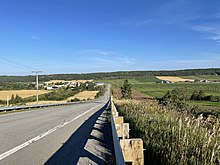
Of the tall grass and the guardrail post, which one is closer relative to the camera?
the tall grass

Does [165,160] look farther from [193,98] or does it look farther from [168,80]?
[168,80]

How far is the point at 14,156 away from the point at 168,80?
536 ft

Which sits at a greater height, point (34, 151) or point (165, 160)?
point (165, 160)

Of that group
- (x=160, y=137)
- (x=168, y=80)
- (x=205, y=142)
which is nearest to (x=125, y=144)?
(x=205, y=142)

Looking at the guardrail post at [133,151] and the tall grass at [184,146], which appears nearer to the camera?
the tall grass at [184,146]

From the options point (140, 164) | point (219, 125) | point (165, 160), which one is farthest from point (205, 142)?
point (219, 125)

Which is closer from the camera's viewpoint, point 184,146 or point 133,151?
point 133,151

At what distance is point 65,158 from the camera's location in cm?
779

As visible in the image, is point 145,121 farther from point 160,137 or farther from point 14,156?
point 14,156

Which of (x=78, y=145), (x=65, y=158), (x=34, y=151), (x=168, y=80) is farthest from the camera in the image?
(x=168, y=80)

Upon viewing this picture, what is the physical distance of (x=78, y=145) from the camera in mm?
9859

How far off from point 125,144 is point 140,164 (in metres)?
0.45

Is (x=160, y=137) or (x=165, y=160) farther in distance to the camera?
(x=160, y=137)

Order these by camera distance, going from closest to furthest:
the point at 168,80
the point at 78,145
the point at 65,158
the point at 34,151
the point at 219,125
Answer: the point at 219,125 < the point at 65,158 < the point at 34,151 < the point at 78,145 < the point at 168,80
